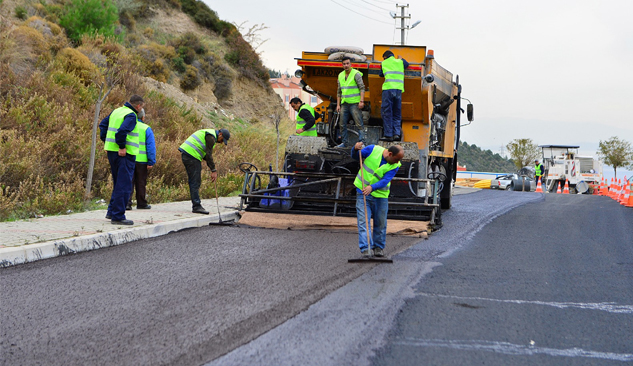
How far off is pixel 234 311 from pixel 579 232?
7189mm

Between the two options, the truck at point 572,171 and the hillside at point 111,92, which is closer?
the hillside at point 111,92

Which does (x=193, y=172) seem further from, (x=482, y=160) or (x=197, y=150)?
(x=482, y=160)

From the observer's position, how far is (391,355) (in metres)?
3.32

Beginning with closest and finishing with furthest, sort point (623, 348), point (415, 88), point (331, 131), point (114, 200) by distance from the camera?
point (623, 348) → point (114, 200) → point (415, 88) → point (331, 131)

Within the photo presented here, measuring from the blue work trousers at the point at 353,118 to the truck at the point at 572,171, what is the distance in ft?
77.5

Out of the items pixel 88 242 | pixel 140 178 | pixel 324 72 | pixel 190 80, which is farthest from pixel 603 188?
pixel 88 242

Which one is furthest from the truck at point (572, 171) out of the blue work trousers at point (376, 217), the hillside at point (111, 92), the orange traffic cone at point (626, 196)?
the blue work trousers at point (376, 217)

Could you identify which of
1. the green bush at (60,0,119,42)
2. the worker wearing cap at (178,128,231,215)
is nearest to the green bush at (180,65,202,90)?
the green bush at (60,0,119,42)

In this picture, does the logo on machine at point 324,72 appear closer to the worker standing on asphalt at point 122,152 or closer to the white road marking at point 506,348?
the worker standing on asphalt at point 122,152

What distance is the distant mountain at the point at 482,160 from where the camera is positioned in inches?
3744

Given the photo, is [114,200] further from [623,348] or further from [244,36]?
[244,36]

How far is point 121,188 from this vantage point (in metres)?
7.56

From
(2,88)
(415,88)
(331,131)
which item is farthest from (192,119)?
(415,88)

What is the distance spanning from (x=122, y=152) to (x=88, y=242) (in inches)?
64.7
